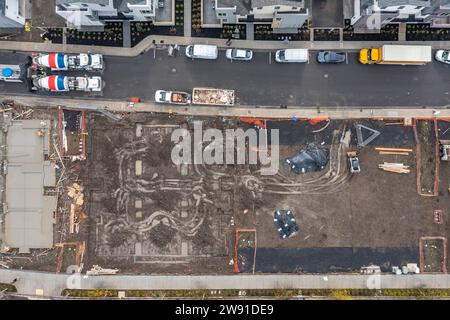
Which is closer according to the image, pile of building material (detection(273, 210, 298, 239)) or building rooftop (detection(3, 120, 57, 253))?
pile of building material (detection(273, 210, 298, 239))

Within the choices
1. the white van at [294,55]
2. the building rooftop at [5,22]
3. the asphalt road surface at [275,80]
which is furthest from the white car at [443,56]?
the building rooftop at [5,22]

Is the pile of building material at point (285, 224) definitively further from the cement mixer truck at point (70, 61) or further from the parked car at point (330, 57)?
the cement mixer truck at point (70, 61)

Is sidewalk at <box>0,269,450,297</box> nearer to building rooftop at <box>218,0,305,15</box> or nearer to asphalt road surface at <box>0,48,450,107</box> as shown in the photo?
asphalt road surface at <box>0,48,450,107</box>

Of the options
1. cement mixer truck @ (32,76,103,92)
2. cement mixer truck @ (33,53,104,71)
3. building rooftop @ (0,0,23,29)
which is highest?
building rooftop @ (0,0,23,29)

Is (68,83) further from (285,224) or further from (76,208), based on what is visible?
(285,224)

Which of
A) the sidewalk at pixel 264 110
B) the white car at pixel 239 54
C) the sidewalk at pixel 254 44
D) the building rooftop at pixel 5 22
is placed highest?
the building rooftop at pixel 5 22

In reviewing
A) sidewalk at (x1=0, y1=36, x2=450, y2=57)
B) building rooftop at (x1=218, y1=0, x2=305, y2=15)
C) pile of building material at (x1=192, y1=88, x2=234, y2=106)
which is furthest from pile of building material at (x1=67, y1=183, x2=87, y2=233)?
building rooftop at (x1=218, y1=0, x2=305, y2=15)
